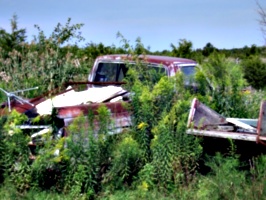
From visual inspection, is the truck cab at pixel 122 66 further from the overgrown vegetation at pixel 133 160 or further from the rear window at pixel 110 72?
the overgrown vegetation at pixel 133 160

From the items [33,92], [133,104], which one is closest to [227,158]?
[133,104]

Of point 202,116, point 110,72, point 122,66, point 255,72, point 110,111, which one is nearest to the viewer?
point 202,116

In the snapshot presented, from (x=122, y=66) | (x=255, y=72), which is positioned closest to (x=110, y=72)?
(x=122, y=66)

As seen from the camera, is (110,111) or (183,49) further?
(183,49)

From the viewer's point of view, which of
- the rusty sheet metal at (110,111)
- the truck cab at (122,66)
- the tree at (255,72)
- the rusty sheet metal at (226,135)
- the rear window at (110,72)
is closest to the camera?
the rusty sheet metal at (226,135)

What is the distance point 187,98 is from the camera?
7.32 meters

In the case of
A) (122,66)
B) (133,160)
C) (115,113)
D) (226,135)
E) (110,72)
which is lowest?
(133,160)

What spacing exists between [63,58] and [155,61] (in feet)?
14.9

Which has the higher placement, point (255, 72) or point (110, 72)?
→ point (110, 72)

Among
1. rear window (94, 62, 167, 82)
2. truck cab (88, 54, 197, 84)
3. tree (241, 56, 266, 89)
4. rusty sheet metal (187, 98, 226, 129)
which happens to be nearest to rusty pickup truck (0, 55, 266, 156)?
rusty sheet metal (187, 98, 226, 129)

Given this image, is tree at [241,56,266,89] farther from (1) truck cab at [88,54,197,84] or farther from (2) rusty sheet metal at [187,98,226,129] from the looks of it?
(2) rusty sheet metal at [187,98,226,129]

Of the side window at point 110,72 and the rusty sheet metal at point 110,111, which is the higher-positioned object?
the side window at point 110,72

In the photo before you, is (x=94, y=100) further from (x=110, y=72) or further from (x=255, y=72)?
(x=255, y=72)

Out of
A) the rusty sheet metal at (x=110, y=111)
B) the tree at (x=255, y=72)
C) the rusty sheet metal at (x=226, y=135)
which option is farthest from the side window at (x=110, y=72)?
the tree at (x=255, y=72)
